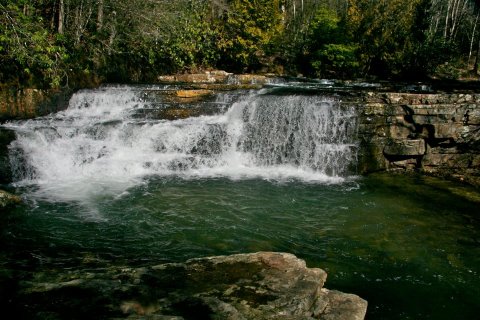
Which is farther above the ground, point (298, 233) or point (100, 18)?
point (100, 18)

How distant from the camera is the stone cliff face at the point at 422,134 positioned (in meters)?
10.6

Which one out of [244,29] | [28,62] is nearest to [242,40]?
[244,29]

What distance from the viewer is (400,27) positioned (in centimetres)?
2547

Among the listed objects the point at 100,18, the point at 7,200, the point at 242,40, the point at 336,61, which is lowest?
the point at 7,200

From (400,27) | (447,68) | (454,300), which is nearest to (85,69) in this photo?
(454,300)

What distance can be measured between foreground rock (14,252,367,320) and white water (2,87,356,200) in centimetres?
555

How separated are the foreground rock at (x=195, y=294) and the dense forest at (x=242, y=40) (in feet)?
32.7

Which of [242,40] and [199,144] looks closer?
[199,144]

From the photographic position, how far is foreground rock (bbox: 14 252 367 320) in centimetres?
321

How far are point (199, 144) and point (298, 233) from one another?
519 cm

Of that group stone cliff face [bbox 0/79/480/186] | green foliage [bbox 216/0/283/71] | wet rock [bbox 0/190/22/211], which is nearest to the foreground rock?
wet rock [bbox 0/190/22/211]

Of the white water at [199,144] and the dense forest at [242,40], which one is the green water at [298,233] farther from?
the dense forest at [242,40]

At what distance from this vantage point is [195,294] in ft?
11.8

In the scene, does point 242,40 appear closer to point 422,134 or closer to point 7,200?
point 422,134
